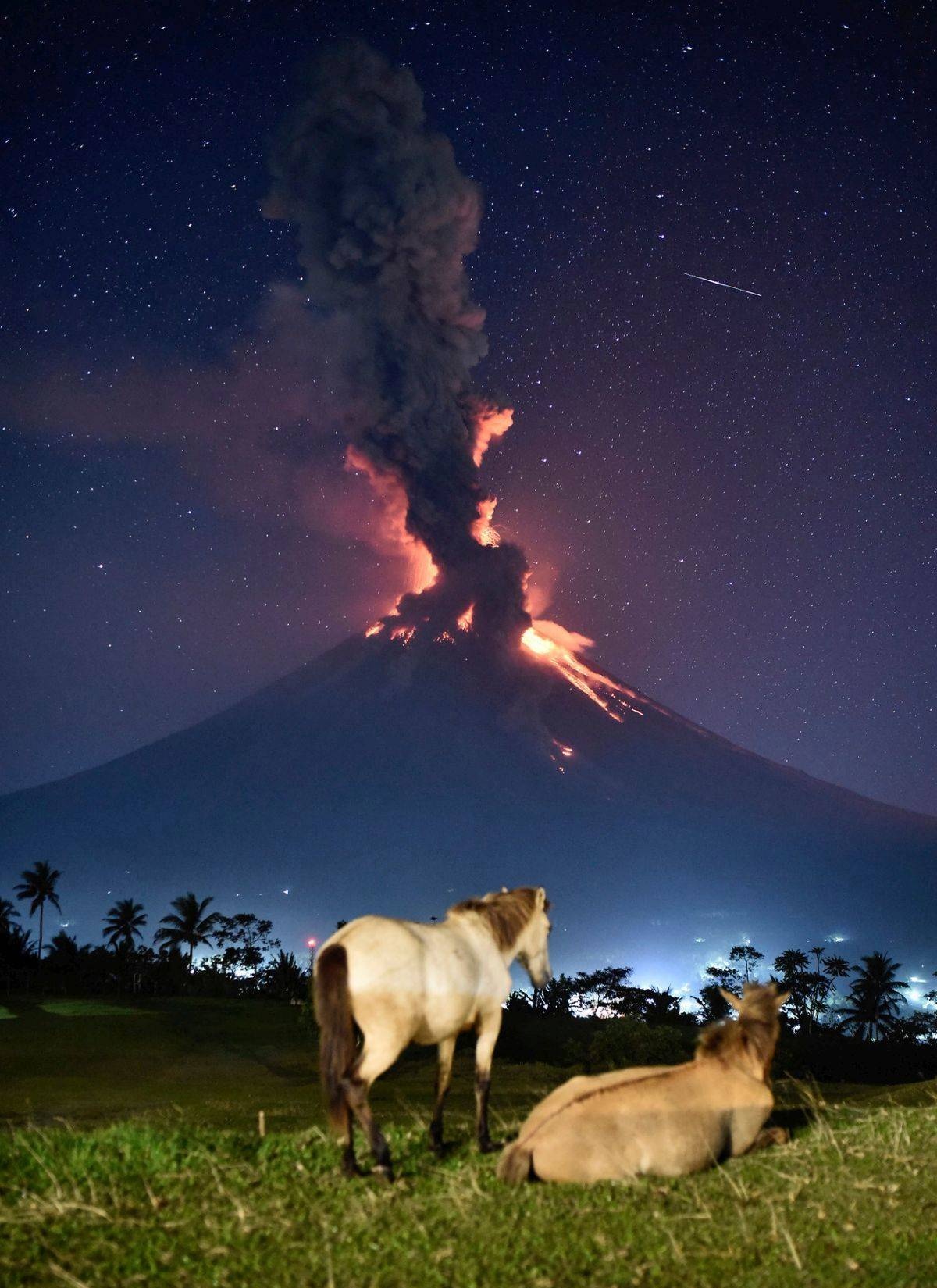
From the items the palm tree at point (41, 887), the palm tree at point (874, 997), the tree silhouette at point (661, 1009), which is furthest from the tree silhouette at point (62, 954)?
the palm tree at point (874, 997)

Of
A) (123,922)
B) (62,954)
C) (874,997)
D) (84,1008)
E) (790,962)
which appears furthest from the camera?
(790,962)

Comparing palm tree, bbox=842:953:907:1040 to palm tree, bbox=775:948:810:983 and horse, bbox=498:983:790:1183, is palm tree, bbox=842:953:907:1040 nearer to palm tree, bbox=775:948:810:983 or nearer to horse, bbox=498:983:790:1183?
palm tree, bbox=775:948:810:983

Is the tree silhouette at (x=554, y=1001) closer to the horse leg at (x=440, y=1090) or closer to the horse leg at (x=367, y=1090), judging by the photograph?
the horse leg at (x=440, y=1090)

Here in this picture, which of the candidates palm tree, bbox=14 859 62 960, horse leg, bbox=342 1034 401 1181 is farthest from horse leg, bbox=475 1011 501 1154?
palm tree, bbox=14 859 62 960

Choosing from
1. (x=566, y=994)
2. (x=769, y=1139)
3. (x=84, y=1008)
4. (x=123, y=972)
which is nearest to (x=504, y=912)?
(x=769, y=1139)

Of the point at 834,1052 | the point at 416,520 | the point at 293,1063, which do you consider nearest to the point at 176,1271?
the point at 293,1063

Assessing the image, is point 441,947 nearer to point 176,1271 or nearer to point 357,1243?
point 357,1243

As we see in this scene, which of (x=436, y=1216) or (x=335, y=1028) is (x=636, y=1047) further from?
(x=436, y=1216)
